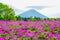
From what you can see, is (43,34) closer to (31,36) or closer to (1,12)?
(31,36)

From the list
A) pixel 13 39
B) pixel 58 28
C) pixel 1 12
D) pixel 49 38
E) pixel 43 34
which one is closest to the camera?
pixel 13 39

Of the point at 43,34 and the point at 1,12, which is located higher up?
the point at 43,34

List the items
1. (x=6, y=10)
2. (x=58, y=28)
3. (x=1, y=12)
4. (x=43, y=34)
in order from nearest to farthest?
(x=43, y=34) → (x=58, y=28) → (x=1, y=12) → (x=6, y=10)

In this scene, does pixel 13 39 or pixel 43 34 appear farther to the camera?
pixel 43 34

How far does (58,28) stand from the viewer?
760 centimetres

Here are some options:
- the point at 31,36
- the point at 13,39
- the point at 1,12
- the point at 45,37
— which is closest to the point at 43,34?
the point at 45,37

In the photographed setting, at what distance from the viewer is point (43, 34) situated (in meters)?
6.27

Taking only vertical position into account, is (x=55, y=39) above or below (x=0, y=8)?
above

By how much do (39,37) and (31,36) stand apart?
1.16 ft

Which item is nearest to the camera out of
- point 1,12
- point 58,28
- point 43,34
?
point 43,34

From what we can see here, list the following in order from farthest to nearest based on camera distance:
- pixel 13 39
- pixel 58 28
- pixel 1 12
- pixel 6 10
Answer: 1. pixel 6 10
2. pixel 1 12
3. pixel 58 28
4. pixel 13 39

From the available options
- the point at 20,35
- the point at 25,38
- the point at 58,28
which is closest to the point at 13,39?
the point at 25,38

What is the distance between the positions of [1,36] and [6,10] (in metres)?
23.2

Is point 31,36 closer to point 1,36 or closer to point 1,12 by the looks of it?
point 1,36
